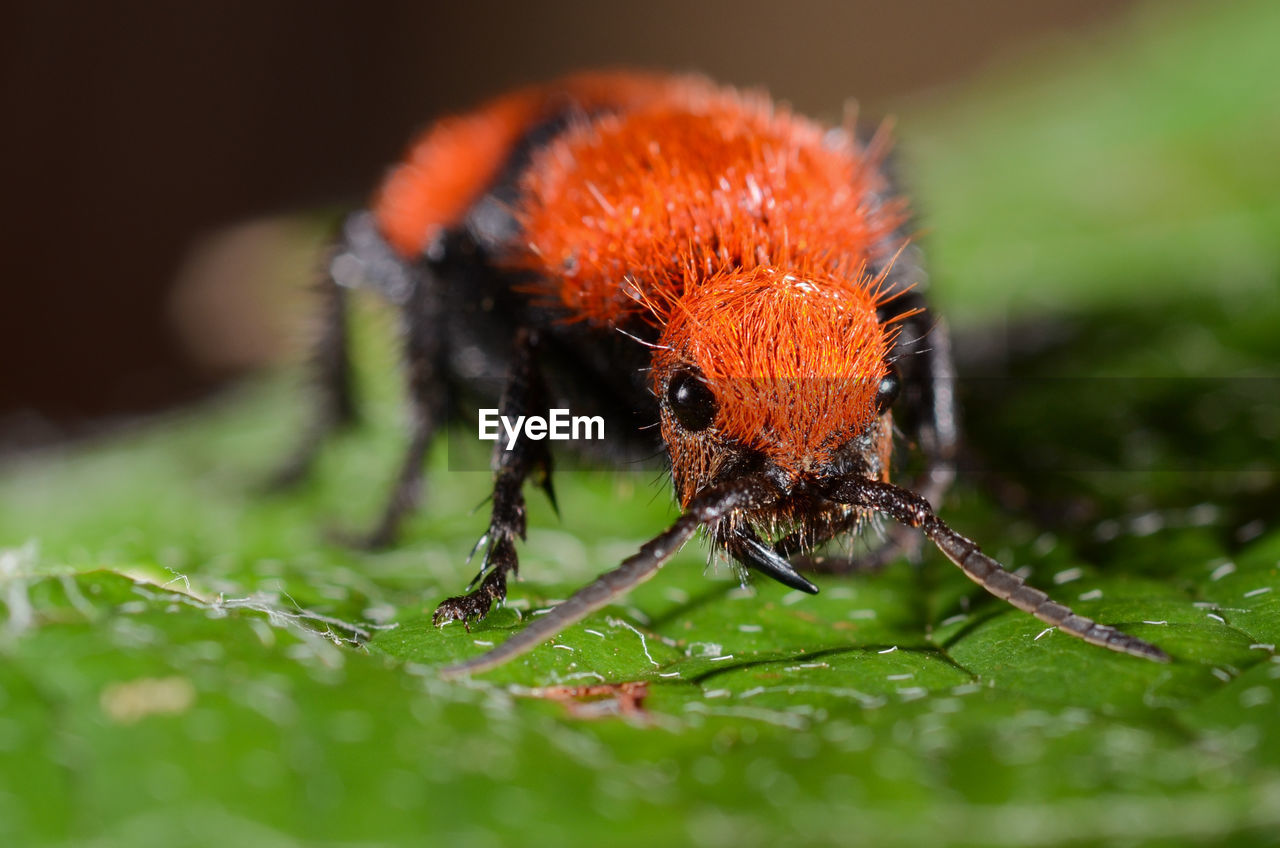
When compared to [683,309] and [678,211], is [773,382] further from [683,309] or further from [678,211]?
[678,211]

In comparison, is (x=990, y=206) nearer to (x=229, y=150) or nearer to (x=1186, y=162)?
(x=1186, y=162)

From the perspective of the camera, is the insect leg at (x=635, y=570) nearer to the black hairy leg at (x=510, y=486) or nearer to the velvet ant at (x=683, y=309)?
the velvet ant at (x=683, y=309)

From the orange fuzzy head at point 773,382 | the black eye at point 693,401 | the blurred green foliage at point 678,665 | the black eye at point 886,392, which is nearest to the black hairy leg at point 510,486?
the blurred green foliage at point 678,665

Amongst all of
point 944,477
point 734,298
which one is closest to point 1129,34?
point 944,477

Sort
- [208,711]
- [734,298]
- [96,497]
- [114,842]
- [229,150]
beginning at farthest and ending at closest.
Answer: [229,150]
[96,497]
[734,298]
[208,711]
[114,842]

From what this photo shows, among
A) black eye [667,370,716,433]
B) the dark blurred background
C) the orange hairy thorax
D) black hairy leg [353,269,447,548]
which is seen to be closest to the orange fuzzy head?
black eye [667,370,716,433]

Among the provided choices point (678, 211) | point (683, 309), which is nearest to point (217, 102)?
point (678, 211)
